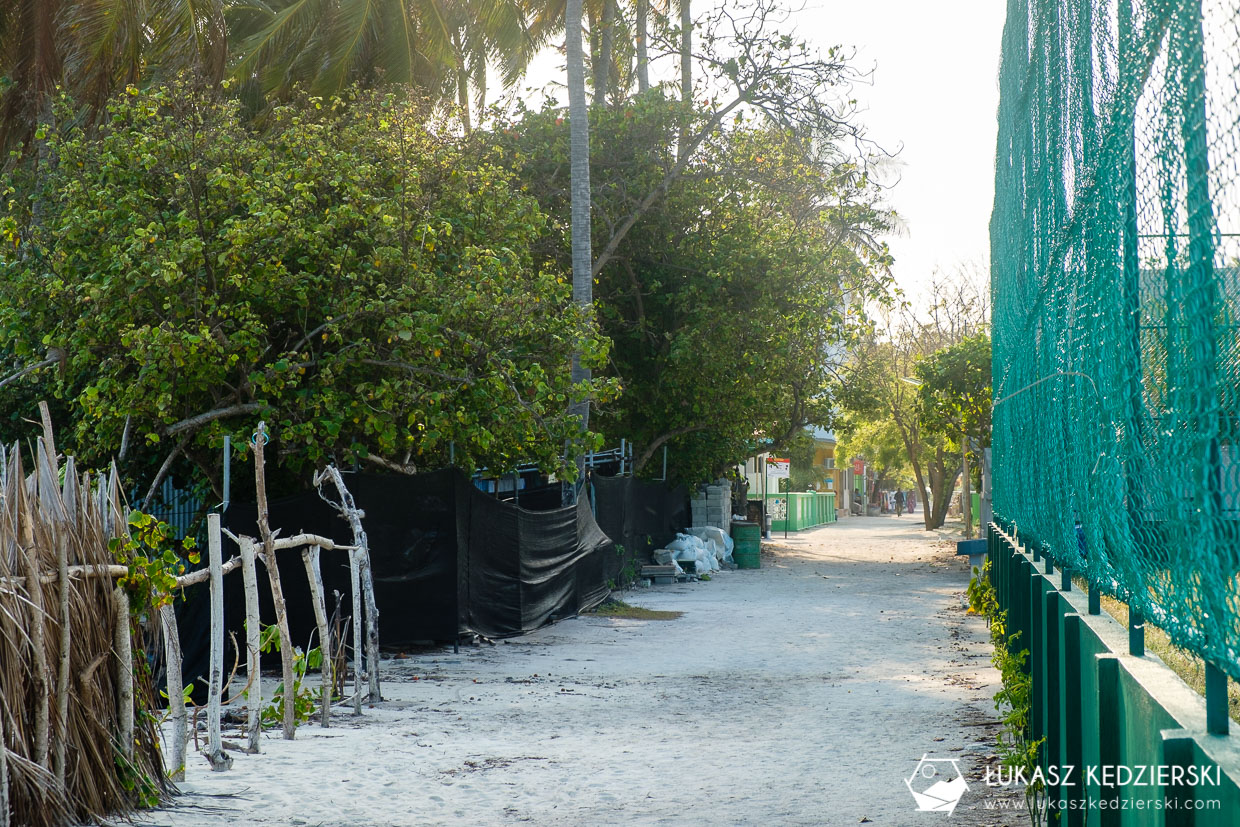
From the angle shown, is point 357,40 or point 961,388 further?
Result: point 961,388

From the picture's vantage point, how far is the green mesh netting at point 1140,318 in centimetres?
205

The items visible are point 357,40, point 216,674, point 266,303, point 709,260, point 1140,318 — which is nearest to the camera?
point 1140,318

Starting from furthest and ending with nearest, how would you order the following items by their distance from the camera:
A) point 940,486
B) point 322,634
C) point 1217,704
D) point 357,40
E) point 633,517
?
1. point 940,486
2. point 633,517
3. point 357,40
4. point 322,634
5. point 1217,704

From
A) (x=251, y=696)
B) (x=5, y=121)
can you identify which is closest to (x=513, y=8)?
(x=5, y=121)

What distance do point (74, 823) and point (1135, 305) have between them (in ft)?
15.7

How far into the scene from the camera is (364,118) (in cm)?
1347

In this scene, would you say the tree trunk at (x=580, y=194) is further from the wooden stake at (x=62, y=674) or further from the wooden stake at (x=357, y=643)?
the wooden stake at (x=62, y=674)

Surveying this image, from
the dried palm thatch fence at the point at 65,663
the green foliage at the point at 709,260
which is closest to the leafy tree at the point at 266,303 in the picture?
the dried palm thatch fence at the point at 65,663

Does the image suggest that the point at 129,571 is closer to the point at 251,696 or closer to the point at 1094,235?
the point at 251,696

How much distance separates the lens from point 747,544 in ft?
80.3

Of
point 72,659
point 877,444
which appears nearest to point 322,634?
point 72,659

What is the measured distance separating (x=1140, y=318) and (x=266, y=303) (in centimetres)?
938

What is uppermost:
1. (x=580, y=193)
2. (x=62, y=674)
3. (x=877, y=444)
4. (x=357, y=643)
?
(x=580, y=193)

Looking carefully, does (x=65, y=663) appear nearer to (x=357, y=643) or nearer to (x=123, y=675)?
(x=123, y=675)
